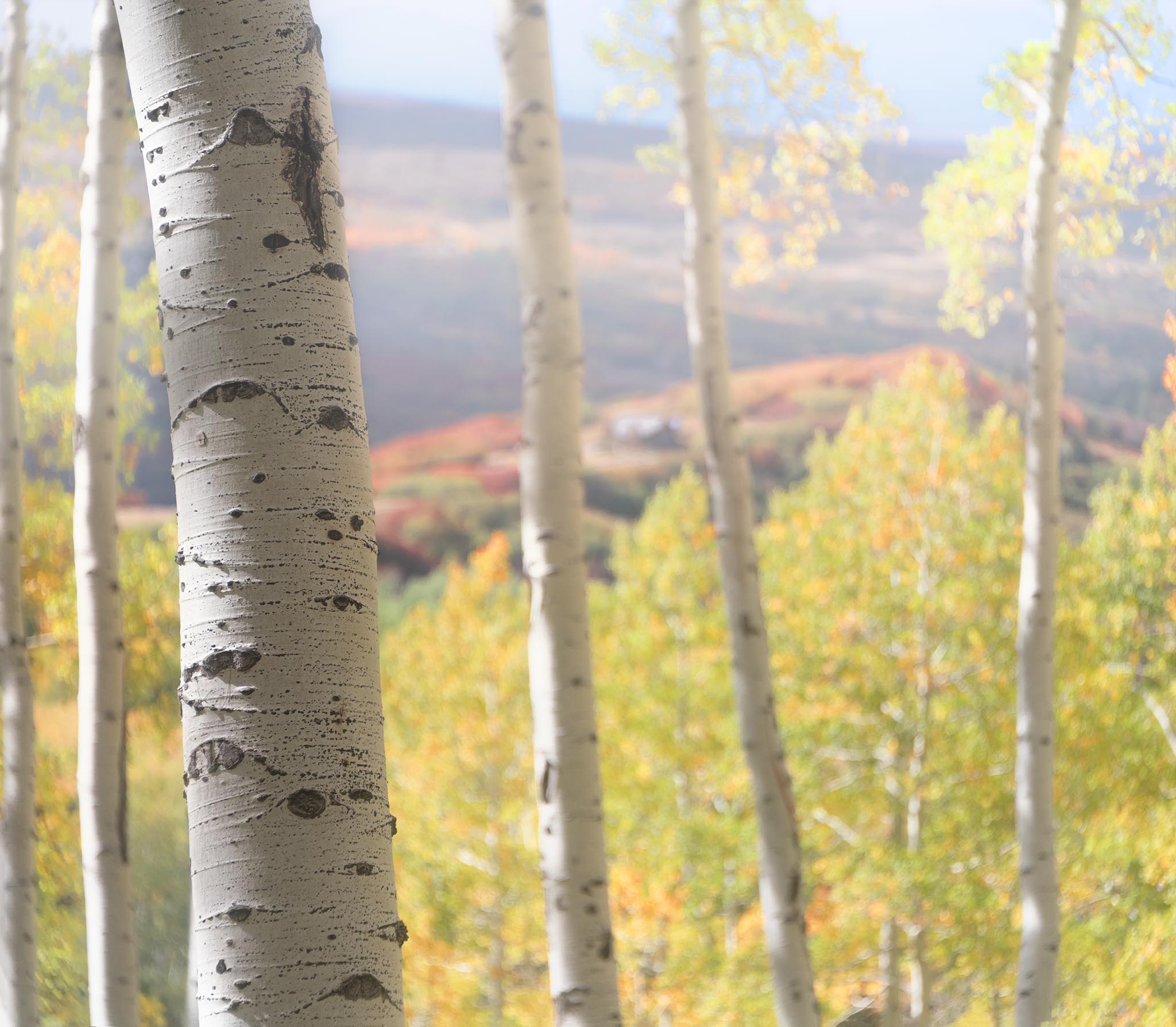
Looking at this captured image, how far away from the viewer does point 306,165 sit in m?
0.60

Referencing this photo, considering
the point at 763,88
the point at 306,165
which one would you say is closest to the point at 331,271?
the point at 306,165

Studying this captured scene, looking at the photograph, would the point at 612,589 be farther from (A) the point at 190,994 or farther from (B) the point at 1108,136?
(B) the point at 1108,136

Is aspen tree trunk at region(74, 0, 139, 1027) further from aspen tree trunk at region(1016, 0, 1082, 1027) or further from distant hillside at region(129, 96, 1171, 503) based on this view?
distant hillside at region(129, 96, 1171, 503)

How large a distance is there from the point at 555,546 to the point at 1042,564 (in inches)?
54.4

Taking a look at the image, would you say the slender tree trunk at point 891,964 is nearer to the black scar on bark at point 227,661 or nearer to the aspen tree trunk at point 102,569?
the aspen tree trunk at point 102,569

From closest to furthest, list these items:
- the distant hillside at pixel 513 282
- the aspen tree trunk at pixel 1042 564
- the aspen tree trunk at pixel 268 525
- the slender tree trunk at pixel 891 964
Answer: the aspen tree trunk at pixel 268 525, the aspen tree trunk at pixel 1042 564, the slender tree trunk at pixel 891 964, the distant hillside at pixel 513 282

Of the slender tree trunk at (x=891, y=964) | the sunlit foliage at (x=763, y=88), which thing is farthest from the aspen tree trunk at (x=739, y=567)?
the slender tree trunk at (x=891, y=964)

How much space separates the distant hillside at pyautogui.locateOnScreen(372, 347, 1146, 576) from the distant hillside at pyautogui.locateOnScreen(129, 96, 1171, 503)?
13cm

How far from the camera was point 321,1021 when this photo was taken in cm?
53

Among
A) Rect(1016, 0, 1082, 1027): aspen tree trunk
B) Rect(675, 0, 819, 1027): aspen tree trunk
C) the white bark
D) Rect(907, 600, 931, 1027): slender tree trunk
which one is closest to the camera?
Rect(675, 0, 819, 1027): aspen tree trunk

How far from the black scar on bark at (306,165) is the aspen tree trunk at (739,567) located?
1.78 metres

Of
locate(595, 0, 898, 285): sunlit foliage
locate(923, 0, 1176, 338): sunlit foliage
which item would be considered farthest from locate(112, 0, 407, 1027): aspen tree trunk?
locate(595, 0, 898, 285): sunlit foliage

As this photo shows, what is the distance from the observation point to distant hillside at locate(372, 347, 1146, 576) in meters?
6.98

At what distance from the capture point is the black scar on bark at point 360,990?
54cm
